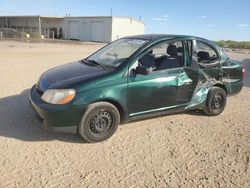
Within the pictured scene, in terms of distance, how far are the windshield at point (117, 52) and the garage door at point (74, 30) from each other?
4285 cm

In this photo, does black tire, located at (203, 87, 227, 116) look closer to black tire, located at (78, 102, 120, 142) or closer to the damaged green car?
the damaged green car

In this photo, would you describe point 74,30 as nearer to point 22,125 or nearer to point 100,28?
point 100,28

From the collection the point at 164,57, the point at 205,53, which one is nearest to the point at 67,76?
the point at 164,57

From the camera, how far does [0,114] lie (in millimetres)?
5363

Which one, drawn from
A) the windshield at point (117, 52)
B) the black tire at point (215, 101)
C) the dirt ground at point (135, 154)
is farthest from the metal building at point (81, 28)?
the dirt ground at point (135, 154)

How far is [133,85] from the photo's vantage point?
4559 mm

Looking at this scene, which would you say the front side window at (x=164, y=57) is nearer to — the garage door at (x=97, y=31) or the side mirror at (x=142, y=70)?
the side mirror at (x=142, y=70)

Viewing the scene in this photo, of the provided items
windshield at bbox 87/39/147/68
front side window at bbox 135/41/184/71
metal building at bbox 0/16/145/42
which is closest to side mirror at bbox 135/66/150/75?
front side window at bbox 135/41/184/71

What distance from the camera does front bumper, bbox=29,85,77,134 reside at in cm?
409

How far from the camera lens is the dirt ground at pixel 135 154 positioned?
3434mm

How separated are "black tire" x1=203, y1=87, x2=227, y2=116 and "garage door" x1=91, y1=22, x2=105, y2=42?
39134mm

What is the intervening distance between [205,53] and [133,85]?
199 cm

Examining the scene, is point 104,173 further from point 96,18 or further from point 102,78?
point 96,18

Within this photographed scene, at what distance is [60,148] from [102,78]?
1.23m
